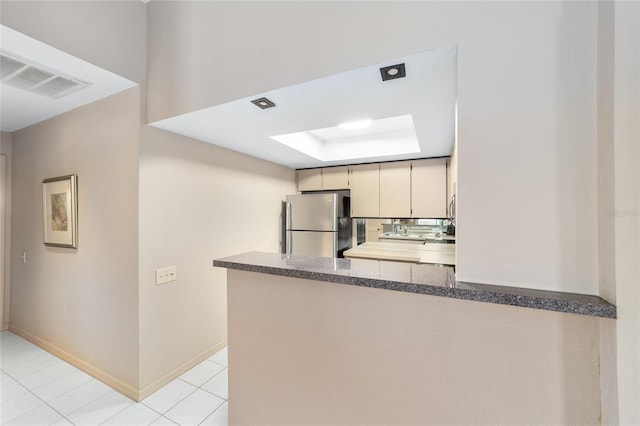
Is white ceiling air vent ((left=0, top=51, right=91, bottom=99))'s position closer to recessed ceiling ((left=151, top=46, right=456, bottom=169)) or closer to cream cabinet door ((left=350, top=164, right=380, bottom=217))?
recessed ceiling ((left=151, top=46, right=456, bottom=169))

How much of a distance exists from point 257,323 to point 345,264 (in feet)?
1.96

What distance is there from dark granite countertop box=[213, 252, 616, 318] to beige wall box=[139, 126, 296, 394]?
0.88m

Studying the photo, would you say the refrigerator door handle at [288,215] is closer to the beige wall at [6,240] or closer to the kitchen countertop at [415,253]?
the kitchen countertop at [415,253]

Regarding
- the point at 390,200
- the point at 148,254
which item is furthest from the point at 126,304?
the point at 390,200

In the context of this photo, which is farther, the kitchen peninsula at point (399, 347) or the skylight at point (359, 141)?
the skylight at point (359, 141)

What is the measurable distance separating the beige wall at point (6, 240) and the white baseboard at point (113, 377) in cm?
40

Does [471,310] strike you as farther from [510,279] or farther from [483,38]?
[483,38]

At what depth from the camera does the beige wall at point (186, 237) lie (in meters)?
1.85

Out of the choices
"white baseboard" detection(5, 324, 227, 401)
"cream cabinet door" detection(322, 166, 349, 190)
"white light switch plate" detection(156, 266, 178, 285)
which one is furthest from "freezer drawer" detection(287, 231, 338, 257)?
"white light switch plate" detection(156, 266, 178, 285)

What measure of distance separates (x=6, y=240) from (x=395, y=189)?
15.0ft

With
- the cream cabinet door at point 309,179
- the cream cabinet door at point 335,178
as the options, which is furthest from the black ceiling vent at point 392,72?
the cream cabinet door at point 309,179

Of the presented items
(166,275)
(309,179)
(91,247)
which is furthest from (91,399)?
(309,179)

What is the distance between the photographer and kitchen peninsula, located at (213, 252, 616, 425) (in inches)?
32.9

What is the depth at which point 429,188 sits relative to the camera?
2986 mm
